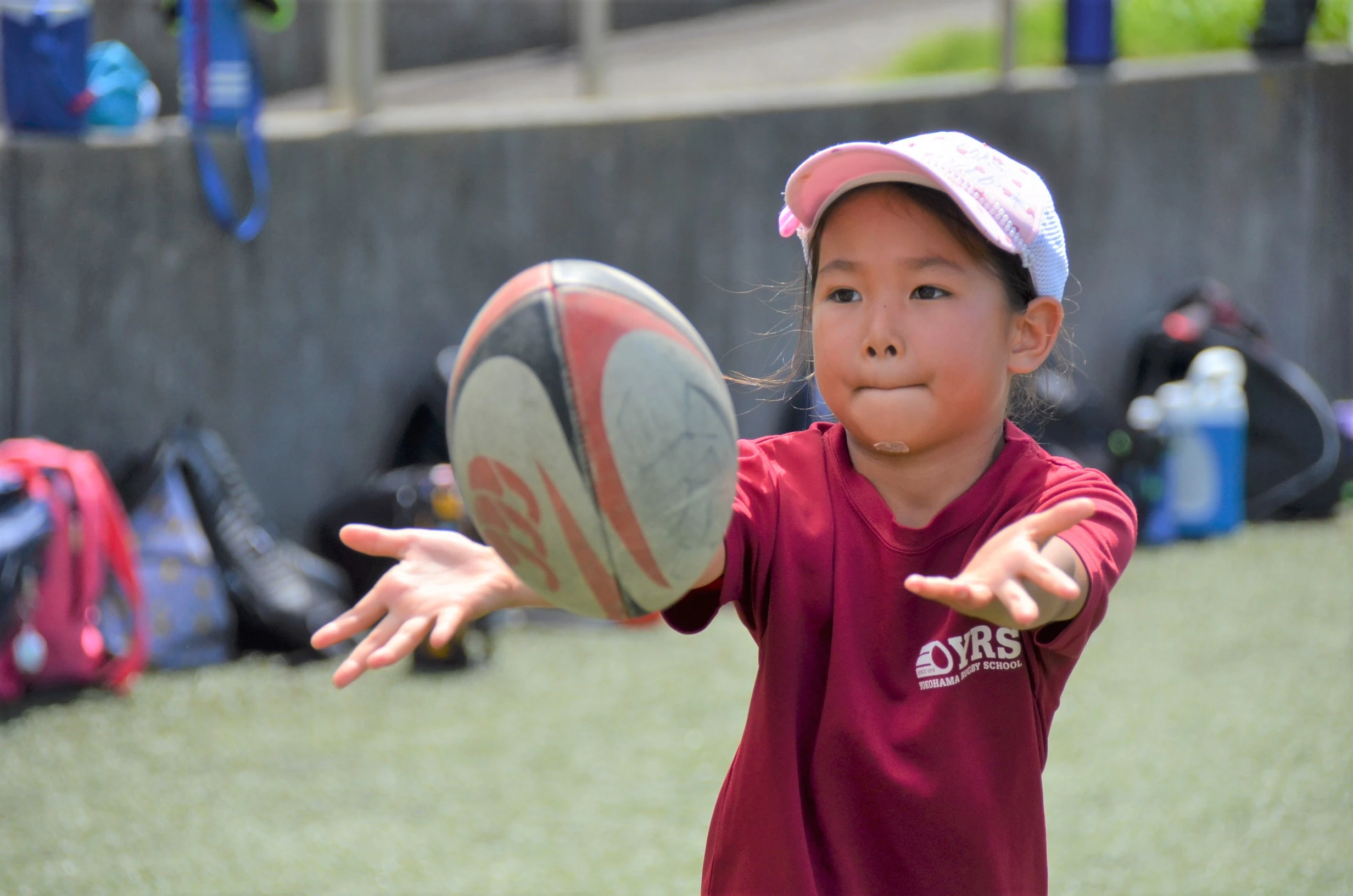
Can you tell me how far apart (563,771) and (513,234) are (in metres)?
2.61

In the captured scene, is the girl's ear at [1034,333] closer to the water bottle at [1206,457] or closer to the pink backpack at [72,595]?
the pink backpack at [72,595]

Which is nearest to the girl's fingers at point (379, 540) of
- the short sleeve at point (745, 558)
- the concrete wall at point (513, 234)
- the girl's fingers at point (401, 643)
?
the girl's fingers at point (401, 643)

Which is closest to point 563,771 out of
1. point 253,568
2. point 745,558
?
point 253,568

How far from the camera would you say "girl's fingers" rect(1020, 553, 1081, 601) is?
166 centimetres

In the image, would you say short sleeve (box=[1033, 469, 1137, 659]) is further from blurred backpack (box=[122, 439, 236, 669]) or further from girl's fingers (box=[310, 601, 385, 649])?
blurred backpack (box=[122, 439, 236, 669])

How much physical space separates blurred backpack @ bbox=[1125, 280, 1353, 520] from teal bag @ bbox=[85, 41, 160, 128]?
15.0ft

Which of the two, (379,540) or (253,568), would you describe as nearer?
(379,540)

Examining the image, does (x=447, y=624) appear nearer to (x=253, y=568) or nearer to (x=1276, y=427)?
(x=253, y=568)

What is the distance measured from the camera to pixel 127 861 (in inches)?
144

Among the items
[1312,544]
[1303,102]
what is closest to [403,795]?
[1312,544]

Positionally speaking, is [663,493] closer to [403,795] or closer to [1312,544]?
[403,795]

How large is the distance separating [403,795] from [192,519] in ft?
4.97

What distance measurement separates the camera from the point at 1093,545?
1.86 metres

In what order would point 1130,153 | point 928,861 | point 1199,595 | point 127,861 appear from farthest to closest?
point 1130,153 < point 1199,595 < point 127,861 < point 928,861
